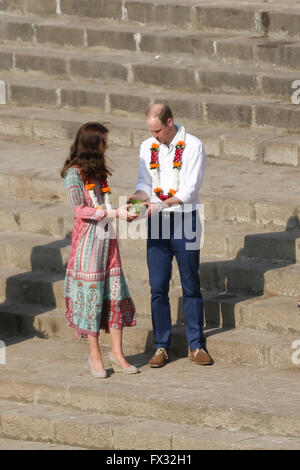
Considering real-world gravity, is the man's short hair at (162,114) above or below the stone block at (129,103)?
above

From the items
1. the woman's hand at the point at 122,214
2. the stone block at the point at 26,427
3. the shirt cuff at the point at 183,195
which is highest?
the shirt cuff at the point at 183,195

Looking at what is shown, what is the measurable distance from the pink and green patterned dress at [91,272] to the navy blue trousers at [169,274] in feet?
0.79

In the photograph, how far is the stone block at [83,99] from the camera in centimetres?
1352

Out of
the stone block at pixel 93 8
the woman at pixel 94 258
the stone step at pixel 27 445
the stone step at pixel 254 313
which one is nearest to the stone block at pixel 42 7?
the stone block at pixel 93 8

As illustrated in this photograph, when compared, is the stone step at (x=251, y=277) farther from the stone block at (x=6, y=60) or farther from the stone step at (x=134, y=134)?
the stone block at (x=6, y=60)

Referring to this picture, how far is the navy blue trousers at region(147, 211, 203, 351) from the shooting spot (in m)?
9.02

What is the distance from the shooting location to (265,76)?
1268 cm

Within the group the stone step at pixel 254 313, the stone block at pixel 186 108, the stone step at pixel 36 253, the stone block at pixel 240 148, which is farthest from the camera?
the stone block at pixel 186 108

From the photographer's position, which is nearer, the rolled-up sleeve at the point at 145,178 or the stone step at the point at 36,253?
the rolled-up sleeve at the point at 145,178

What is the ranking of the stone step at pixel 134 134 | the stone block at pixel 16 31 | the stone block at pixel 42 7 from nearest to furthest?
the stone step at pixel 134 134 → the stone block at pixel 16 31 → the stone block at pixel 42 7

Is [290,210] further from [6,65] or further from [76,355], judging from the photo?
[6,65]

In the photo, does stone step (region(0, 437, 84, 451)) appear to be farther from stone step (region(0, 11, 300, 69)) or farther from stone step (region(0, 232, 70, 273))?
stone step (region(0, 11, 300, 69))

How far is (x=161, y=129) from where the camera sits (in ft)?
29.2
